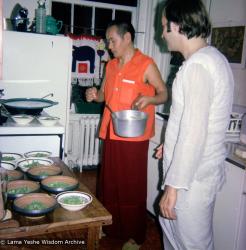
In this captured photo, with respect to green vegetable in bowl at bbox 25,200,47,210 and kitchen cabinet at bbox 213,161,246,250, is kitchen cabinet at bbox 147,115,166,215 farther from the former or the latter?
green vegetable in bowl at bbox 25,200,47,210

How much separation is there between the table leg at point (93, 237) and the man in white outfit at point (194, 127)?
261 mm

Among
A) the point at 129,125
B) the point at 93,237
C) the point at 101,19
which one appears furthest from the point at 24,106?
the point at 101,19

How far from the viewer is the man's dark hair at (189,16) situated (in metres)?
1.23

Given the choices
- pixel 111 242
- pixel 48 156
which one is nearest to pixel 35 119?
pixel 48 156

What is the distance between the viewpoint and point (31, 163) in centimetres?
162

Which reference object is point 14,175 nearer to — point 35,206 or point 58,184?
point 58,184

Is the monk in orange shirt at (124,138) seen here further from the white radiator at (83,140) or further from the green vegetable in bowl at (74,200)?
the white radiator at (83,140)

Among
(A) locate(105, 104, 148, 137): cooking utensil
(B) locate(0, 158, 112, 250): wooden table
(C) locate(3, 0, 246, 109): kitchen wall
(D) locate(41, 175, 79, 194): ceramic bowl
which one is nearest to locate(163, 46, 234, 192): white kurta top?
(B) locate(0, 158, 112, 250): wooden table

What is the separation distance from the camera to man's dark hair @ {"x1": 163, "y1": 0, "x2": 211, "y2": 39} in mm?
1233

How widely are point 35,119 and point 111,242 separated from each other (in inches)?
41.2

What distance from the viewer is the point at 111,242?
2.39 m

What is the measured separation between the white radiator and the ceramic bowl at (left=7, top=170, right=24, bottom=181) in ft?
7.52

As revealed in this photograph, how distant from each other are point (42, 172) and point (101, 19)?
2.80 metres

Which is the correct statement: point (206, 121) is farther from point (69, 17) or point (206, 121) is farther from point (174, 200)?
point (69, 17)
